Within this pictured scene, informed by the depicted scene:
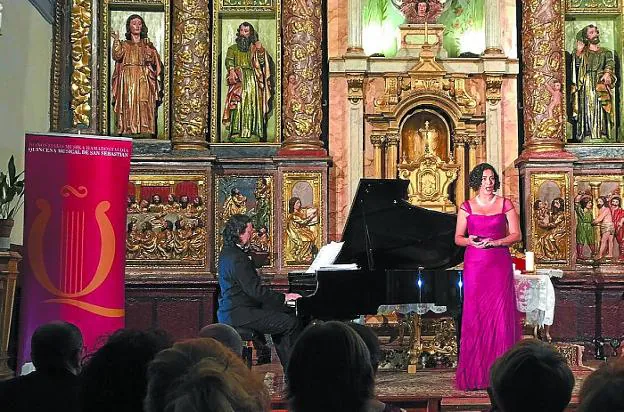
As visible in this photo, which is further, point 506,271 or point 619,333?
point 619,333

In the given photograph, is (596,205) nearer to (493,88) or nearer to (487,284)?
(493,88)

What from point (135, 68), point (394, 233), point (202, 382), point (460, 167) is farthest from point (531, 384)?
point (135, 68)

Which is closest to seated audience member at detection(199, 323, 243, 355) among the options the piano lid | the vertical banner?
the vertical banner

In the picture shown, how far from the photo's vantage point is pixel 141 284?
40.1 ft

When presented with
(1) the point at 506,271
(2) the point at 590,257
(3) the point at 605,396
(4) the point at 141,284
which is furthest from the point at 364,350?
(2) the point at 590,257

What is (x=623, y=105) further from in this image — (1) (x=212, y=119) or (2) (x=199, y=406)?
(2) (x=199, y=406)

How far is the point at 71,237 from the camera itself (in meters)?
7.93

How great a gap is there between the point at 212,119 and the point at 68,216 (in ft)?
17.6

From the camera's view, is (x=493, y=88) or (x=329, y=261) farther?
(x=493, y=88)

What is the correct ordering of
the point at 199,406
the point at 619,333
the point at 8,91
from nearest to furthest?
the point at 199,406 → the point at 8,91 → the point at 619,333

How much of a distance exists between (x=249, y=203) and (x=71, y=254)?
16.8ft

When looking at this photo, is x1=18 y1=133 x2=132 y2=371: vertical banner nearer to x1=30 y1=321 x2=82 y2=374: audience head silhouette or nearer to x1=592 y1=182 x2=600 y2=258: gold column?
x1=30 y1=321 x2=82 y2=374: audience head silhouette

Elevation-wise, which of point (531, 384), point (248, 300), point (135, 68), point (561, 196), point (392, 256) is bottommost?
point (248, 300)

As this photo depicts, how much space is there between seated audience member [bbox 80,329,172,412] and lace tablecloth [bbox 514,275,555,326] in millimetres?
8062
